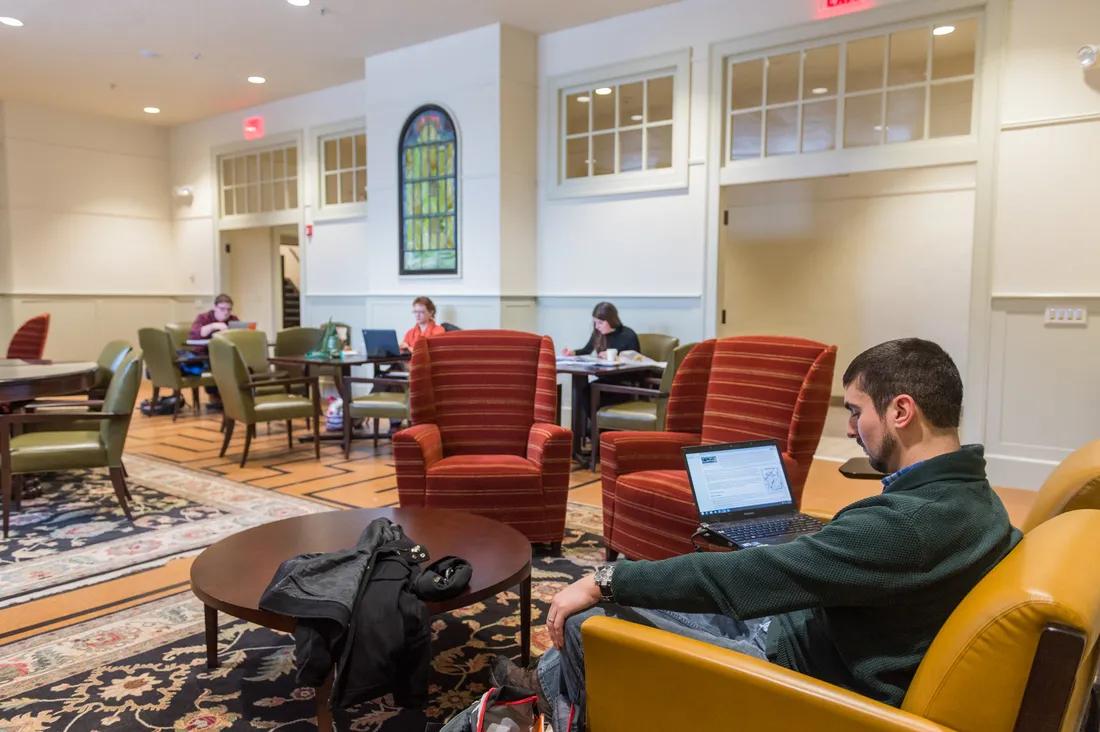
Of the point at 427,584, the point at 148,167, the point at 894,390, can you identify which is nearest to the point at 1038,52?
the point at 894,390

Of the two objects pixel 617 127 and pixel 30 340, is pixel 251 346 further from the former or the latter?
pixel 617 127

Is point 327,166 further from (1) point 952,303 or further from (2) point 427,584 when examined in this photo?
(2) point 427,584

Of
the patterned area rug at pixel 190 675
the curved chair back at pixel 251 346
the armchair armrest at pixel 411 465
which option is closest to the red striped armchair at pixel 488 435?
the armchair armrest at pixel 411 465

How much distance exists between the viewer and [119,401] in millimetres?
3893

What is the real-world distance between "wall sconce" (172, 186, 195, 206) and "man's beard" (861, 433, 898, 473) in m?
11.3

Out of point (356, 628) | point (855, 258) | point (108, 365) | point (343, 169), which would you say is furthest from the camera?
point (343, 169)

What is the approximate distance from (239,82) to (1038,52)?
7.84 meters

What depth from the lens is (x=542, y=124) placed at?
707cm

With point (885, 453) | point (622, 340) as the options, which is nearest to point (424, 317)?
point (622, 340)

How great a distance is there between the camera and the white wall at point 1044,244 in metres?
4.53

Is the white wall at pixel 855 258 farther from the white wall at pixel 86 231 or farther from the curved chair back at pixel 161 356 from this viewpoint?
the white wall at pixel 86 231

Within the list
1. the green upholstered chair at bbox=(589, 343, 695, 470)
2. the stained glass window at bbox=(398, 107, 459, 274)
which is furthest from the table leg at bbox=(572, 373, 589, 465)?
the stained glass window at bbox=(398, 107, 459, 274)

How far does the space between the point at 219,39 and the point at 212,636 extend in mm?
6559

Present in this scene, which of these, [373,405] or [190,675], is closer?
[190,675]
